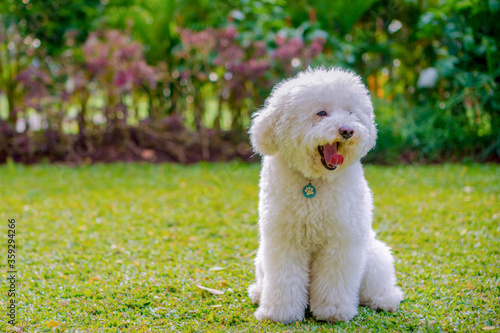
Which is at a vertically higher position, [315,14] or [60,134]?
[315,14]

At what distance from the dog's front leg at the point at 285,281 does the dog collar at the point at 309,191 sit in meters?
0.31

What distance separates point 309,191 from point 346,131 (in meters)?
0.43

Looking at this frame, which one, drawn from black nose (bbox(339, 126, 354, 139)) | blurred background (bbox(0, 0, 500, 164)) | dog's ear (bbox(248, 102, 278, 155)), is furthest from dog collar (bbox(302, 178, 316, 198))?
blurred background (bbox(0, 0, 500, 164))

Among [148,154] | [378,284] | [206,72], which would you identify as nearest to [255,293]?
[378,284]

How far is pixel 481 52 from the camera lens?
7340mm

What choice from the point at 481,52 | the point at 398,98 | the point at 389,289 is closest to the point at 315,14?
the point at 398,98

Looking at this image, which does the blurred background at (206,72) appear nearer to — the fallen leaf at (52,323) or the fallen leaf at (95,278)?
the fallen leaf at (95,278)

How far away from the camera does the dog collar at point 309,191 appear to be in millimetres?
2680

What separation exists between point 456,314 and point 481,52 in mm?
5734

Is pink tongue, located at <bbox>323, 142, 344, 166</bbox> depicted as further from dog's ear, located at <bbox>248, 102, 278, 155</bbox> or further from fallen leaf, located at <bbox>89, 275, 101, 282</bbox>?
fallen leaf, located at <bbox>89, 275, 101, 282</bbox>

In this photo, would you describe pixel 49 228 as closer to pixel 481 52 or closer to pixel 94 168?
pixel 94 168

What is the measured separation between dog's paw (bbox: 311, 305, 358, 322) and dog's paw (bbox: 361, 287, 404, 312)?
0.25m

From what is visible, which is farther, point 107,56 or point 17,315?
point 107,56

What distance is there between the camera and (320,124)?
2.51 meters
